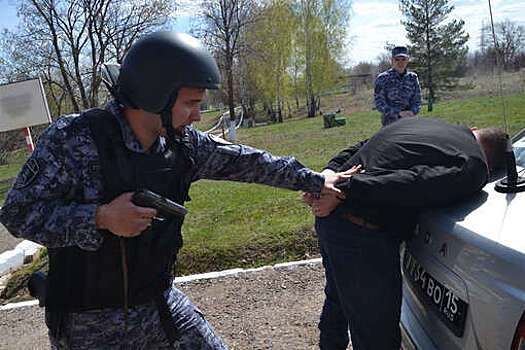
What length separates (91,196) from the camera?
1.65m

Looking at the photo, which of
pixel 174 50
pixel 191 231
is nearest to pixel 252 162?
pixel 174 50

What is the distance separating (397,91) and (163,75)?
5.48 metres

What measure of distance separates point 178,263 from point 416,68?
31.0m

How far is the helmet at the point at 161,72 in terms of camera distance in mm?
1723

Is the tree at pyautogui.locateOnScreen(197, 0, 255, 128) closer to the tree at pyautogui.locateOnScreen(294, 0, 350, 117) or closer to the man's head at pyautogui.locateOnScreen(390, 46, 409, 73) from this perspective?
the tree at pyautogui.locateOnScreen(294, 0, 350, 117)

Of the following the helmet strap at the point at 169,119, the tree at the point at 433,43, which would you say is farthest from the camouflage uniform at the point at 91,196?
the tree at the point at 433,43

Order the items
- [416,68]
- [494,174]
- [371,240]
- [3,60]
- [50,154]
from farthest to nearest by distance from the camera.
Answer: [416,68], [3,60], [494,174], [371,240], [50,154]

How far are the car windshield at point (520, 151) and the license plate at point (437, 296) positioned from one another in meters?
0.71

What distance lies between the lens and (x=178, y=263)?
14.9 feet

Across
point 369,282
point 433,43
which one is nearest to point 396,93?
point 369,282

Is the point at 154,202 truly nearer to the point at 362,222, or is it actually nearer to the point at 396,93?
the point at 362,222

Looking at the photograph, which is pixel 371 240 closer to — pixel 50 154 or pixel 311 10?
pixel 50 154

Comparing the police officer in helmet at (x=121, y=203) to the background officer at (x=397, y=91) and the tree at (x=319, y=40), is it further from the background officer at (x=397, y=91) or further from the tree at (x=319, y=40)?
the tree at (x=319, y=40)

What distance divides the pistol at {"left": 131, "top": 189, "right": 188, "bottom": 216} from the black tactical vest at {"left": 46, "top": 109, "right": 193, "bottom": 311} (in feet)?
0.31
